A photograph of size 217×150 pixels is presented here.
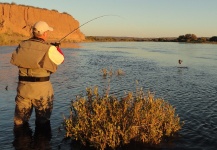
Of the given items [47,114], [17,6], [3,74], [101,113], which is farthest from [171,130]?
[17,6]

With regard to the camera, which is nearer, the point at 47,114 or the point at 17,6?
the point at 47,114

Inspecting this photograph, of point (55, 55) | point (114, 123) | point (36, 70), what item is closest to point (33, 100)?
point (36, 70)

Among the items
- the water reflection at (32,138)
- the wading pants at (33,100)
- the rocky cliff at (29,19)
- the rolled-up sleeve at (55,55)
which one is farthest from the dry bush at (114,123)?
the rocky cliff at (29,19)

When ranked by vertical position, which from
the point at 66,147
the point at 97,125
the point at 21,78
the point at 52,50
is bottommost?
Result: the point at 66,147

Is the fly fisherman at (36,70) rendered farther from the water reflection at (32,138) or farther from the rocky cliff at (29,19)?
the rocky cliff at (29,19)

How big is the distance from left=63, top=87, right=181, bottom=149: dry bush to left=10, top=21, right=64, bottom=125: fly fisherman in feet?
2.68

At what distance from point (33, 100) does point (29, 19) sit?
361 feet

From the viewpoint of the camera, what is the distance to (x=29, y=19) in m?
111

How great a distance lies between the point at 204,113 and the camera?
37.4ft

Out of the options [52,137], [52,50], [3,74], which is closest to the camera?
[52,50]

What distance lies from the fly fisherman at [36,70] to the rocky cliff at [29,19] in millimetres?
75688

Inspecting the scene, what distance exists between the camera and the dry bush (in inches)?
277

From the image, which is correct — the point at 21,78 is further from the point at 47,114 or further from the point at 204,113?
the point at 204,113

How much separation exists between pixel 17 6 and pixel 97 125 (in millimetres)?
109481
